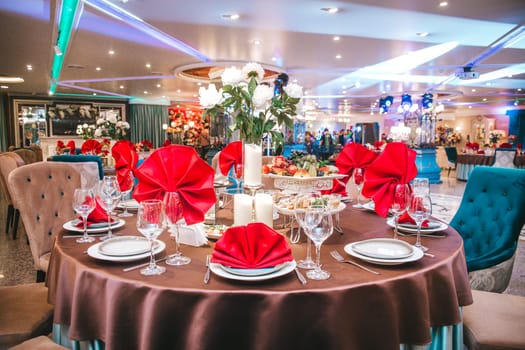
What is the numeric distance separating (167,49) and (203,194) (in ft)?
21.3

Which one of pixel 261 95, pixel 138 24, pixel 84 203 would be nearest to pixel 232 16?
pixel 138 24

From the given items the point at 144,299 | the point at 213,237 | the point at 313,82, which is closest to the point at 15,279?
the point at 213,237

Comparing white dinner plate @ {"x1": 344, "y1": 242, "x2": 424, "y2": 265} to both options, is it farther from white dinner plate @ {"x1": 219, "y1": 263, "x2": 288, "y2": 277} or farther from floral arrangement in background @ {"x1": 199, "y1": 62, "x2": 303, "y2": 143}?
floral arrangement in background @ {"x1": 199, "y1": 62, "x2": 303, "y2": 143}

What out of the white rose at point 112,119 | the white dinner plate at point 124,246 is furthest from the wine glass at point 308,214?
the white rose at point 112,119

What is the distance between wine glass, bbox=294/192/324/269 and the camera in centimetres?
115

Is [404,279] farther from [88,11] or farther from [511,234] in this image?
[88,11]

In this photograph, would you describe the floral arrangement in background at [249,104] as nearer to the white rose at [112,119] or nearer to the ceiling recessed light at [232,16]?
the ceiling recessed light at [232,16]

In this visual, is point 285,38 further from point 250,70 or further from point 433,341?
point 433,341

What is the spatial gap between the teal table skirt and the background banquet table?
10758mm

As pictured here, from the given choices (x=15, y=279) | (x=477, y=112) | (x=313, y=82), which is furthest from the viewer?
(x=477, y=112)

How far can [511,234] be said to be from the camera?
1822mm

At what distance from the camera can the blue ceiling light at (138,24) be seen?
492 cm

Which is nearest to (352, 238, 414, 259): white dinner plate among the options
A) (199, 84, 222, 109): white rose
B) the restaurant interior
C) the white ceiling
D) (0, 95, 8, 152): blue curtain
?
the restaurant interior

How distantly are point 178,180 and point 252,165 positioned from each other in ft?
1.09
